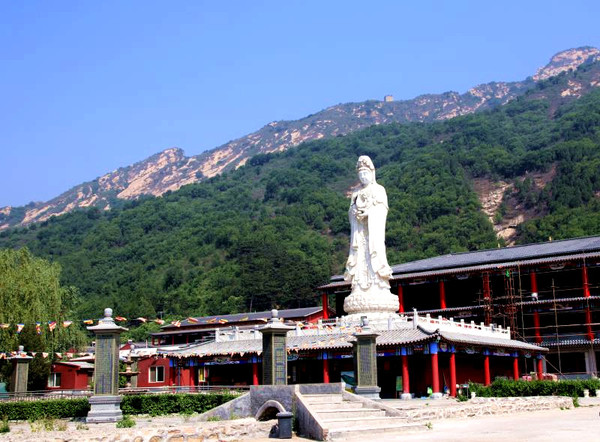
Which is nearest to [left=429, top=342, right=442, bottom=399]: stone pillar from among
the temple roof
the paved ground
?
the temple roof

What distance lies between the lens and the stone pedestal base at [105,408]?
21.5 meters

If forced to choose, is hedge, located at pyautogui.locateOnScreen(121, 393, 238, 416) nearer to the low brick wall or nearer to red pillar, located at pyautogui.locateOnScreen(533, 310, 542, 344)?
the low brick wall

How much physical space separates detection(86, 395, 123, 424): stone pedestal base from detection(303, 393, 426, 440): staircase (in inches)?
233

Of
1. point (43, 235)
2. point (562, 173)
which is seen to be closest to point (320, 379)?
point (562, 173)

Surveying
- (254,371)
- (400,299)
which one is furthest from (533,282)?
(254,371)

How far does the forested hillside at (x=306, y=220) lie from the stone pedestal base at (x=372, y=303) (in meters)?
43.3

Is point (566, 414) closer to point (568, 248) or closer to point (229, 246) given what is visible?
point (568, 248)

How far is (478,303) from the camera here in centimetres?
4788

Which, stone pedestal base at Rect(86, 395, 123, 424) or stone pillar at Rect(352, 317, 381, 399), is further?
stone pillar at Rect(352, 317, 381, 399)

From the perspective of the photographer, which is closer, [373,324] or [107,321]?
[107,321]

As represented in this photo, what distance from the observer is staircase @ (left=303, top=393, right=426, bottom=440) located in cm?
1736

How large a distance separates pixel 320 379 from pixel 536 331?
1482 cm

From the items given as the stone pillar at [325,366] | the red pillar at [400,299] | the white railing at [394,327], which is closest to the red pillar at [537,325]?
the white railing at [394,327]

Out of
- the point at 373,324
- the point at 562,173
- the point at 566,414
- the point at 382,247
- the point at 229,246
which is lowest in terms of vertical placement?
the point at 566,414
